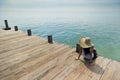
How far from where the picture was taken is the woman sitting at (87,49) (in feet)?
16.9

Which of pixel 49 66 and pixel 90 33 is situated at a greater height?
pixel 49 66

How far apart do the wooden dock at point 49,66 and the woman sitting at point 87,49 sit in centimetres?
30

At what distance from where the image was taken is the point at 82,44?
5285mm

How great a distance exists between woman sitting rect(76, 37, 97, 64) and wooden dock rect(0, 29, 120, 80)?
297 millimetres

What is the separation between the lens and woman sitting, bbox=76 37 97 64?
5.16 meters

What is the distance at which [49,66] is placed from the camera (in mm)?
5133

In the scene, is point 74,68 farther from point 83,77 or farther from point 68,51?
point 68,51

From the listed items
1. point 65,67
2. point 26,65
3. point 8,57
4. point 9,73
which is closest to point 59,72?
point 65,67

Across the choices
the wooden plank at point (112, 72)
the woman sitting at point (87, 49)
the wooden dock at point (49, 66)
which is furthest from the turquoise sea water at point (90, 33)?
the wooden dock at point (49, 66)

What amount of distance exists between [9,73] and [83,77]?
287 centimetres

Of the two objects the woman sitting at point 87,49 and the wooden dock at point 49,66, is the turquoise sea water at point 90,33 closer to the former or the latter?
the woman sitting at point 87,49

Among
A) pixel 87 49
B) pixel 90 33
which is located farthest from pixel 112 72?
pixel 90 33

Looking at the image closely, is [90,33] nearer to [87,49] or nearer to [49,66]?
[87,49]

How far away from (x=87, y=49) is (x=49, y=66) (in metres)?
1.85
